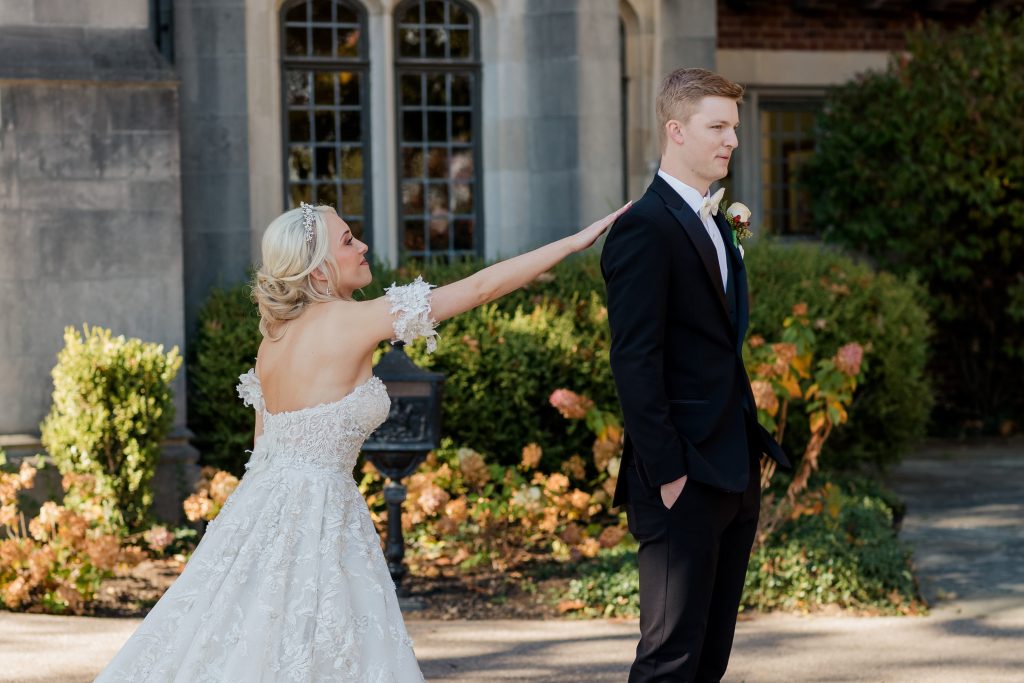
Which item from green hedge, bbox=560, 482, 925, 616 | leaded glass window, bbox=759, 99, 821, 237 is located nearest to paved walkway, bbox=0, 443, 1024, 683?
green hedge, bbox=560, 482, 925, 616

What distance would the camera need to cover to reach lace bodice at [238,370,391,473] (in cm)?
395

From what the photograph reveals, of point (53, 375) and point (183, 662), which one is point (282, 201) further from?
point (183, 662)

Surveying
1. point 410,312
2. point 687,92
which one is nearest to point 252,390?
point 410,312

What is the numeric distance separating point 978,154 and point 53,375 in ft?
25.3

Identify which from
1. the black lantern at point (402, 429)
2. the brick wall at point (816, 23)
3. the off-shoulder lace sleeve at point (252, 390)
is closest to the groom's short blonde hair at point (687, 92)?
the off-shoulder lace sleeve at point (252, 390)

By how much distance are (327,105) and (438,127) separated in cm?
81

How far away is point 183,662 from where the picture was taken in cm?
380

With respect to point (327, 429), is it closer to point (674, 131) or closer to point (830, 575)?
point (674, 131)

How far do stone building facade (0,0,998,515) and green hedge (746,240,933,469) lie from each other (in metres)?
1.43

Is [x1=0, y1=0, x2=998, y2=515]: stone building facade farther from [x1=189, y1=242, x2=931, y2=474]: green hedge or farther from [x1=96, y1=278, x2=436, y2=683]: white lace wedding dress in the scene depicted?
[x1=96, y1=278, x2=436, y2=683]: white lace wedding dress

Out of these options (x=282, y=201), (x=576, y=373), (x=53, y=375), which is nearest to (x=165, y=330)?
(x=53, y=375)

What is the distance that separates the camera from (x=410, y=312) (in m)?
3.90

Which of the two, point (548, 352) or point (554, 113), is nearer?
point (548, 352)

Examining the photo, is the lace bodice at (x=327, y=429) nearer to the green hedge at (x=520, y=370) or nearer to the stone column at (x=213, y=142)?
the green hedge at (x=520, y=370)
